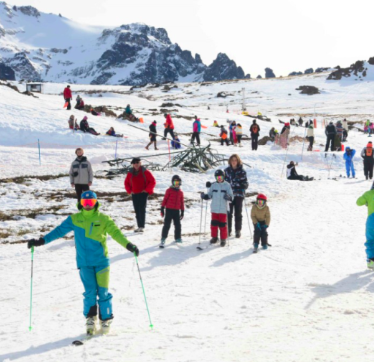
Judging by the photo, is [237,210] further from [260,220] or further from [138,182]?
[138,182]

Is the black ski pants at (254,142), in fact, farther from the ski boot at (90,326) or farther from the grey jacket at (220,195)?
the ski boot at (90,326)

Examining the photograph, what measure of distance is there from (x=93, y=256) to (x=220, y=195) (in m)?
4.50

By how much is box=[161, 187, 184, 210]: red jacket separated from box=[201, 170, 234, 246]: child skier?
48 centimetres

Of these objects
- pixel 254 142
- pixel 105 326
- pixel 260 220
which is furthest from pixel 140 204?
pixel 254 142

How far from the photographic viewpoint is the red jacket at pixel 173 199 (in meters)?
9.46

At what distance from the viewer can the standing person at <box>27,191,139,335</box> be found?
211 inches

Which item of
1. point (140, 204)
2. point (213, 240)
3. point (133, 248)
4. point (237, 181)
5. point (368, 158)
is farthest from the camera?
point (368, 158)

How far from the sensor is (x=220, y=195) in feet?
31.0

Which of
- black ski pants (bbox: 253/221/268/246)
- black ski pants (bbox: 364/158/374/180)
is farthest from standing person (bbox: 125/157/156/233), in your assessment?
black ski pants (bbox: 364/158/374/180)

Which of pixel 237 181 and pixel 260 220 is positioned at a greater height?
pixel 237 181

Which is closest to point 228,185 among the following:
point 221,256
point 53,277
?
point 221,256

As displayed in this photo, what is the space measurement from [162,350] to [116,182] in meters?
11.9

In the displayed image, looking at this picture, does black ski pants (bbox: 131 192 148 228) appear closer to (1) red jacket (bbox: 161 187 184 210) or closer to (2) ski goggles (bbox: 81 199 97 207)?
(1) red jacket (bbox: 161 187 184 210)

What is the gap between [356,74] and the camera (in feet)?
310
